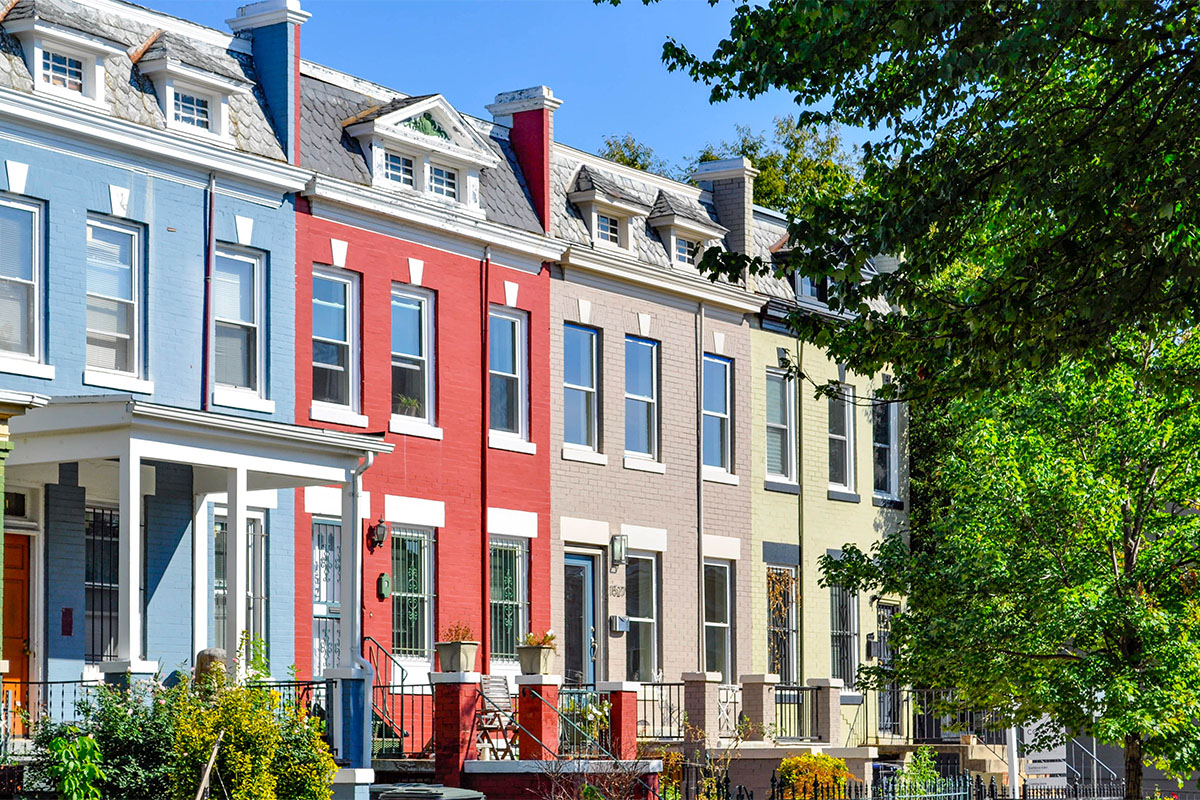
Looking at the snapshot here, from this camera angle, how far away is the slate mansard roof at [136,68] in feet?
63.3

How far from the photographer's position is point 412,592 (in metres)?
23.3

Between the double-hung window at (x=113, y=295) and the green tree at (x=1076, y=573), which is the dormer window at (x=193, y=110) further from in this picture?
the green tree at (x=1076, y=573)

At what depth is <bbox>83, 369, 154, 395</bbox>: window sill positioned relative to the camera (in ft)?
63.6

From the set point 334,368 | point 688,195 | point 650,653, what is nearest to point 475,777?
point 334,368

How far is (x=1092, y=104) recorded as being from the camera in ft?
48.6

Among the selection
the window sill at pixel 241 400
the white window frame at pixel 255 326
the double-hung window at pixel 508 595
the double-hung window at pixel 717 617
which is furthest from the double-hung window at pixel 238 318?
the double-hung window at pixel 717 617

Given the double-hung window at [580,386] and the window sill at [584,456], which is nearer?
the window sill at [584,456]

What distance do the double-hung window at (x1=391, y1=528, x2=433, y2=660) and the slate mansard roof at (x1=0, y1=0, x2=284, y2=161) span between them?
5.30 meters

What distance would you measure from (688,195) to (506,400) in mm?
6372

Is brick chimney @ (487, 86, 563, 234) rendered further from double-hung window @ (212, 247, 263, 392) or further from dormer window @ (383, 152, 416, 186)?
double-hung window @ (212, 247, 263, 392)

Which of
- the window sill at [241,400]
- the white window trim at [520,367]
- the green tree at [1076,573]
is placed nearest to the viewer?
the window sill at [241,400]

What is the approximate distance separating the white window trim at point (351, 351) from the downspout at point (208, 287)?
1829mm

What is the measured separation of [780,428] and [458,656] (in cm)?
1042

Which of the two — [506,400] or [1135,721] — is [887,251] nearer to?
[1135,721]
